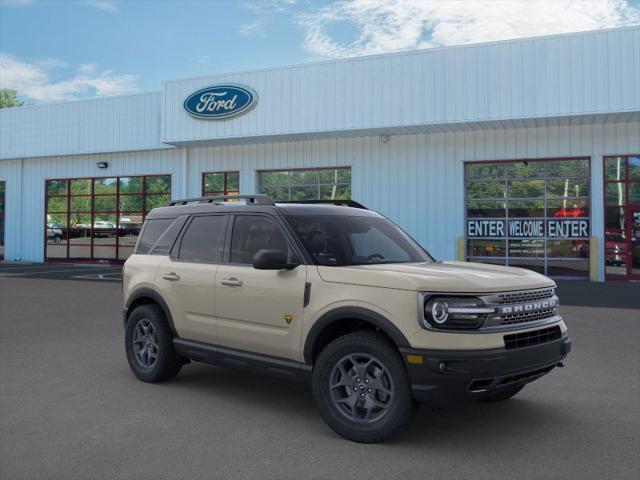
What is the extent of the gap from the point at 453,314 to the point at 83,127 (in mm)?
25287

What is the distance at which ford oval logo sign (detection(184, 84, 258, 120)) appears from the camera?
21344 millimetres

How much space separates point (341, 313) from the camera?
4602 millimetres

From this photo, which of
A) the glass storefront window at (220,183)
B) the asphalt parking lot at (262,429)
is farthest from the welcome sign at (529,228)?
the asphalt parking lot at (262,429)

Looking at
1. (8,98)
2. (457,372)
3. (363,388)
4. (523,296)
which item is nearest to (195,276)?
(363,388)

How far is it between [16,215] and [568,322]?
25687 mm

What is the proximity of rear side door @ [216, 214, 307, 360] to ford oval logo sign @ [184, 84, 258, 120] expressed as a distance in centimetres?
1633

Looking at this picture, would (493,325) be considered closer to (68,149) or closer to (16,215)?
(68,149)

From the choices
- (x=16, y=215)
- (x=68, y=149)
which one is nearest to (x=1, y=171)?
(x=16, y=215)

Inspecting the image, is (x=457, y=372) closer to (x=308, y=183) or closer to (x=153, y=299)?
(x=153, y=299)

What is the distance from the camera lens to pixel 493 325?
431cm

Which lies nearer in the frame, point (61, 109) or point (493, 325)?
point (493, 325)

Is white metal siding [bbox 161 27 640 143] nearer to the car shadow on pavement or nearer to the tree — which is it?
the car shadow on pavement

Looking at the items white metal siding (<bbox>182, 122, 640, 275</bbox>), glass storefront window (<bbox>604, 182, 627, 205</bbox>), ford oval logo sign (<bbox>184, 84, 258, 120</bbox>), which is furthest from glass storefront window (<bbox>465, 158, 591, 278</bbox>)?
ford oval logo sign (<bbox>184, 84, 258, 120</bbox>)

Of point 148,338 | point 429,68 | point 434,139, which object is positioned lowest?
point 148,338
